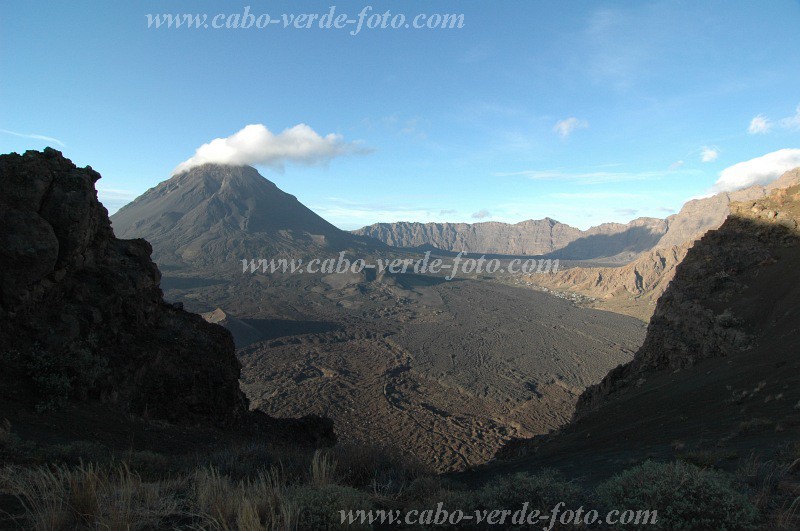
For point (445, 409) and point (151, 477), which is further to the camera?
point (445, 409)

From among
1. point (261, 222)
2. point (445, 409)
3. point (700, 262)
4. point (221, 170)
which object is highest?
point (221, 170)

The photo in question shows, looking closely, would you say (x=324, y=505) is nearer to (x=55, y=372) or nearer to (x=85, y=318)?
(x=55, y=372)

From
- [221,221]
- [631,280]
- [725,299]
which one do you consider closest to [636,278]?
[631,280]

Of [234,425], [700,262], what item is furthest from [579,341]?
[234,425]

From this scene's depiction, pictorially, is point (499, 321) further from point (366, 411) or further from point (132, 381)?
point (132, 381)

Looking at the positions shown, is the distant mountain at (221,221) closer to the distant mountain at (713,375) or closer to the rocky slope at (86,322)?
the rocky slope at (86,322)
